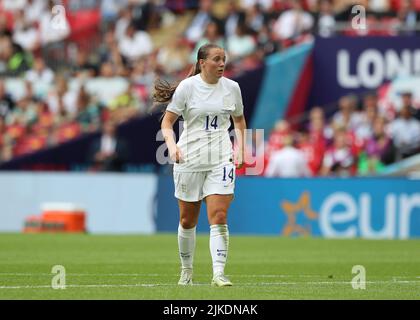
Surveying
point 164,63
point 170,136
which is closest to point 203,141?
point 170,136

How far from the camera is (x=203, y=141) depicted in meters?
12.0

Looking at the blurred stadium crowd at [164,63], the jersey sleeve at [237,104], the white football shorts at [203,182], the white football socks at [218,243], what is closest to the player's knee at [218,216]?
the white football socks at [218,243]

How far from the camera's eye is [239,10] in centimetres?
3055

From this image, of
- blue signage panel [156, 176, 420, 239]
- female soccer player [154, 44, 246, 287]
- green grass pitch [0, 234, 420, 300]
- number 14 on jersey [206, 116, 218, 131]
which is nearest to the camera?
green grass pitch [0, 234, 420, 300]

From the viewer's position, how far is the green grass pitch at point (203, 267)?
10941 millimetres

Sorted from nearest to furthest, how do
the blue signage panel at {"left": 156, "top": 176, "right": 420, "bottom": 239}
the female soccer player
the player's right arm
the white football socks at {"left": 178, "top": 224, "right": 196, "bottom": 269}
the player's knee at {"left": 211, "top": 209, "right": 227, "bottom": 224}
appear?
the player's right arm
the player's knee at {"left": 211, "top": 209, "right": 227, "bottom": 224}
the female soccer player
the white football socks at {"left": 178, "top": 224, "right": 196, "bottom": 269}
the blue signage panel at {"left": 156, "top": 176, "right": 420, "bottom": 239}

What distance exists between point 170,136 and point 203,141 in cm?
35

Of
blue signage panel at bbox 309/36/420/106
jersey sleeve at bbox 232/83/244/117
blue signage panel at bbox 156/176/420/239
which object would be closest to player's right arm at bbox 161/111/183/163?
jersey sleeve at bbox 232/83/244/117

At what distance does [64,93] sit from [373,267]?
1754 cm

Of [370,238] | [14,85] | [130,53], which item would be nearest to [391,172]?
[370,238]

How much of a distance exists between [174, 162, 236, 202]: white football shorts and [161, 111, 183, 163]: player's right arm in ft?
1.11

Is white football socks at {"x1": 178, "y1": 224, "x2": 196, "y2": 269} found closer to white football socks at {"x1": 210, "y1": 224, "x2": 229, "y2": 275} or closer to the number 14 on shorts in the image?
white football socks at {"x1": 210, "y1": 224, "x2": 229, "y2": 275}

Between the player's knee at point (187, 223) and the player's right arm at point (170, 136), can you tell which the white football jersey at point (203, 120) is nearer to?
the player's right arm at point (170, 136)

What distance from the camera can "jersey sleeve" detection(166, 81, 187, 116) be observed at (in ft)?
39.4
